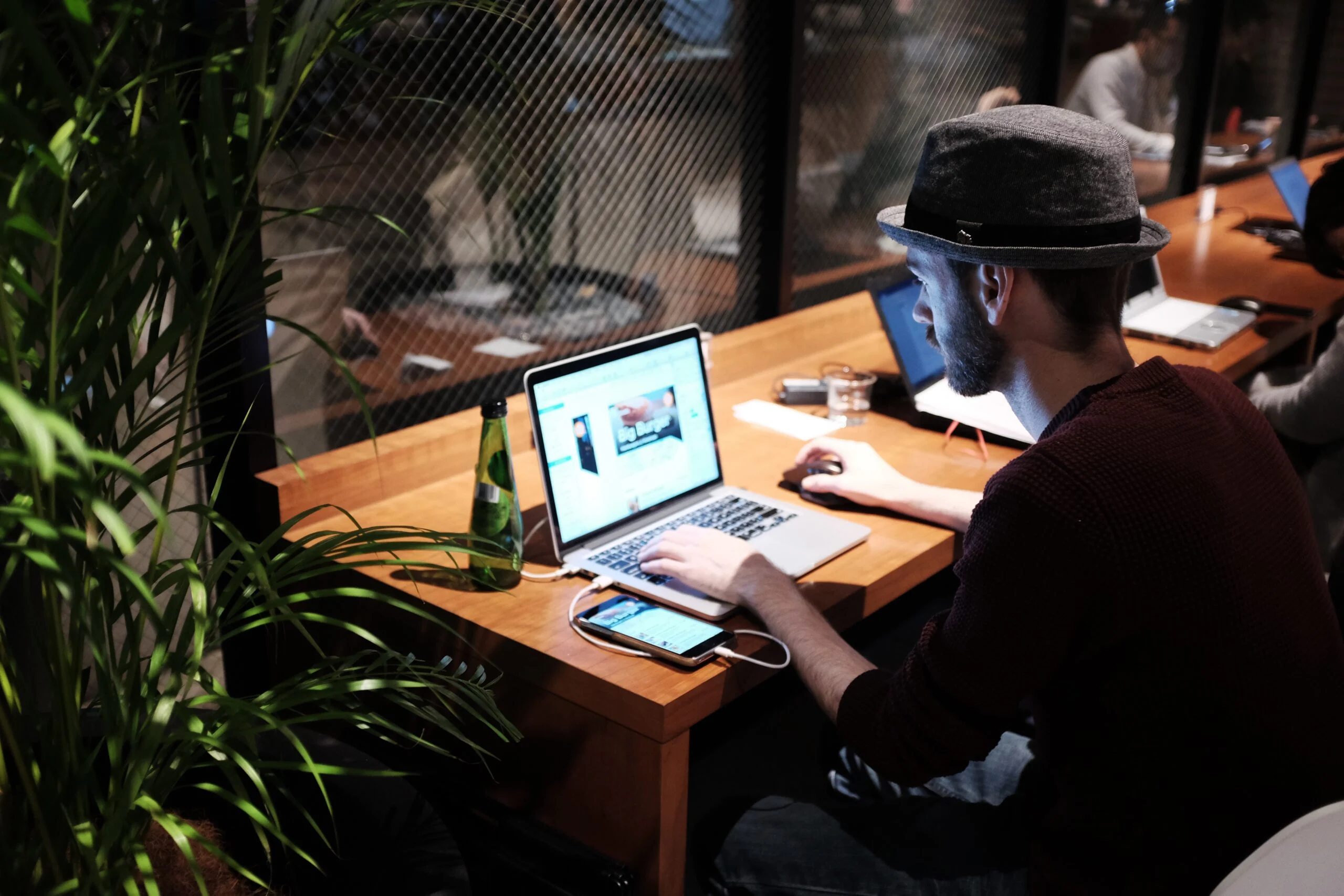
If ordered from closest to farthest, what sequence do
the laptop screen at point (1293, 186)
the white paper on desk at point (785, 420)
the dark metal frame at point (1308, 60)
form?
the white paper on desk at point (785, 420)
the laptop screen at point (1293, 186)
the dark metal frame at point (1308, 60)

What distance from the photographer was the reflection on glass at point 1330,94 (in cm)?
567

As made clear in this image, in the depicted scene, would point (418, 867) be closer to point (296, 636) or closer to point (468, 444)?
point (296, 636)

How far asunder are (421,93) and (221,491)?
707mm

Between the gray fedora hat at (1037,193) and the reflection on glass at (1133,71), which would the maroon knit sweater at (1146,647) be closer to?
the gray fedora hat at (1037,193)

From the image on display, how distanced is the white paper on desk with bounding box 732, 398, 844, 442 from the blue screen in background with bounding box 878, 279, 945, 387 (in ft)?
0.59

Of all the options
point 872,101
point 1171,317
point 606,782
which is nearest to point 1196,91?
point 1171,317

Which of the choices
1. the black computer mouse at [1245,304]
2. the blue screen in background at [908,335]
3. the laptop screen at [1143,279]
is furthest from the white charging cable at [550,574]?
the black computer mouse at [1245,304]

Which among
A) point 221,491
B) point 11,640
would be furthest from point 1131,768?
point 11,640

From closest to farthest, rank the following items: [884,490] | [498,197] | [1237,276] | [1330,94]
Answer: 1. [884,490]
2. [498,197]
3. [1237,276]
4. [1330,94]

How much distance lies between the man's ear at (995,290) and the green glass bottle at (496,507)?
0.61 meters

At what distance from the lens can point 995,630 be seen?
1169 millimetres

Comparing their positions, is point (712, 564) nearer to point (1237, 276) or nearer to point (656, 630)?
point (656, 630)

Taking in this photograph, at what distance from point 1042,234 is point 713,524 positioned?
71cm

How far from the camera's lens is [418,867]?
4.09ft
